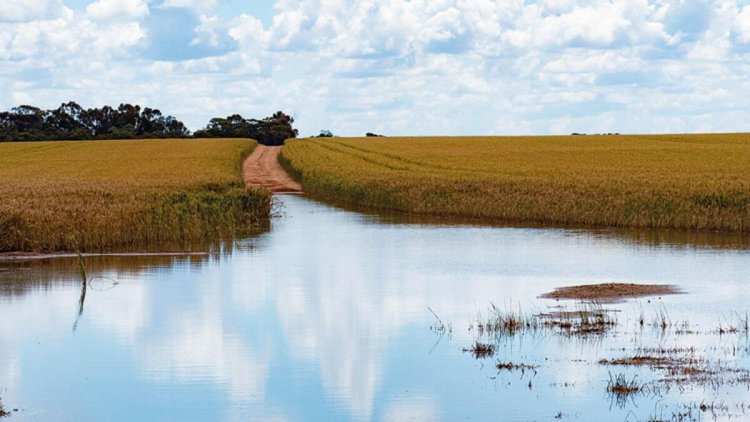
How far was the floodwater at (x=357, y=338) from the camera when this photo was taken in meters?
11.5

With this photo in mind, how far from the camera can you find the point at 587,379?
40.7 feet

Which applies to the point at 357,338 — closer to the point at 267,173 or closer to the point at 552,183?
the point at 552,183

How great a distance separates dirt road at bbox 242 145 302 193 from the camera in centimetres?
5792

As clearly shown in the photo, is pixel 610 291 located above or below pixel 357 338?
above

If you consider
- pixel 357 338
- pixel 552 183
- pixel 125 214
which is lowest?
pixel 357 338

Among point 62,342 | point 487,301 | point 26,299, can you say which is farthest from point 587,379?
point 26,299

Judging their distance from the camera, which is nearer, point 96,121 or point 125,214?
point 125,214

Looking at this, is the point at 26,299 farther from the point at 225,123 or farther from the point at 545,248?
the point at 225,123

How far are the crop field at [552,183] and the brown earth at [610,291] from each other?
38.6 ft

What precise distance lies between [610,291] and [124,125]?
125 meters

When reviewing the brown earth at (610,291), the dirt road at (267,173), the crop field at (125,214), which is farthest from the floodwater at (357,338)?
the dirt road at (267,173)

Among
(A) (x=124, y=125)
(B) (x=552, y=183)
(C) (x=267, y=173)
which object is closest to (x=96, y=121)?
(A) (x=124, y=125)

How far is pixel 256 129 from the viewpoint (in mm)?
130875

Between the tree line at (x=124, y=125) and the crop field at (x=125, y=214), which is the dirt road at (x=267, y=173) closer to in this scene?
the crop field at (x=125, y=214)
